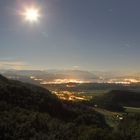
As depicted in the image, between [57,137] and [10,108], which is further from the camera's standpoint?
[10,108]

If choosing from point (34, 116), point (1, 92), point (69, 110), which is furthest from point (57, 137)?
point (69, 110)

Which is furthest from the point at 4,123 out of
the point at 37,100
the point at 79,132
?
the point at 37,100

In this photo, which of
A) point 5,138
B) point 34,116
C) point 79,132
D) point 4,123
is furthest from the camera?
point 34,116

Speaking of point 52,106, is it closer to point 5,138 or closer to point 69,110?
point 69,110

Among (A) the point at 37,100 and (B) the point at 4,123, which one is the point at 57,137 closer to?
(B) the point at 4,123

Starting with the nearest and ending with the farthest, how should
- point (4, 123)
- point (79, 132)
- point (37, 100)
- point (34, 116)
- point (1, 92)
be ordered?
point (4, 123) → point (79, 132) → point (34, 116) → point (1, 92) → point (37, 100)

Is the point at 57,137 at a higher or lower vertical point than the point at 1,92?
lower
